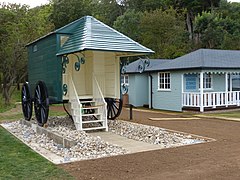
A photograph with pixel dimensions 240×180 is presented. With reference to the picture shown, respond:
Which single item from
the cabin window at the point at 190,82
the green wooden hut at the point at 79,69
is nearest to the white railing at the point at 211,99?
the cabin window at the point at 190,82

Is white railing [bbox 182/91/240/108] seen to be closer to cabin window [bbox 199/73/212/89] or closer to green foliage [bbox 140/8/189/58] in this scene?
cabin window [bbox 199/73/212/89]

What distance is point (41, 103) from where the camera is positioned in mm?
11664

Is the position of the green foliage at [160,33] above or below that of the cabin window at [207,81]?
above

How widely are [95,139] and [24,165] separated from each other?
2.27 meters

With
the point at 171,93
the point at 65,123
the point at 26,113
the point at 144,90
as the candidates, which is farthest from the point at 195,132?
the point at 144,90

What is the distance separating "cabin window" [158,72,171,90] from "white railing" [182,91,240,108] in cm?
148

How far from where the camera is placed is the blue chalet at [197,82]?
57.4 feet

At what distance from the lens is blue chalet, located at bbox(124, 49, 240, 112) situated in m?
17.5

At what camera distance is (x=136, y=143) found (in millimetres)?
9023

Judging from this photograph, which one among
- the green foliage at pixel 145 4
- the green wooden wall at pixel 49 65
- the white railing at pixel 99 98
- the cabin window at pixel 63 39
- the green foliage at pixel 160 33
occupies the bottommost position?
the white railing at pixel 99 98

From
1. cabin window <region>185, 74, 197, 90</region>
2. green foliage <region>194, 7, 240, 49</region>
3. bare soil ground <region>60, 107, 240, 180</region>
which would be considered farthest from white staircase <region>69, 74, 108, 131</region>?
green foliage <region>194, 7, 240, 49</region>

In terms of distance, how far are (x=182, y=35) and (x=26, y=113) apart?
25691 mm

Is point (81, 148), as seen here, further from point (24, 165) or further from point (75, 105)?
point (75, 105)

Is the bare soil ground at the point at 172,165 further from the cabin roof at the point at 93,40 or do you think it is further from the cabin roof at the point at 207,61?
the cabin roof at the point at 207,61
